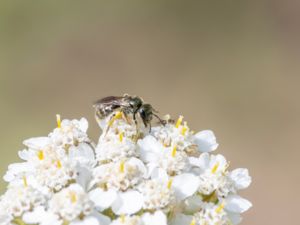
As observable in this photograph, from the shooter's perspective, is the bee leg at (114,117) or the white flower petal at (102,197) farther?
the bee leg at (114,117)

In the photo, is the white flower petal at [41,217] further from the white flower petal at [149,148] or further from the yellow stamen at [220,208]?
the yellow stamen at [220,208]

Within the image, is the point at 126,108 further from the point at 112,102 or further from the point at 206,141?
the point at 206,141

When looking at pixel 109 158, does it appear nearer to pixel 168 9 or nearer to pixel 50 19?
pixel 50 19

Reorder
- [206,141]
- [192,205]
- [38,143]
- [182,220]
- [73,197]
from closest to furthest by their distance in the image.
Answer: [73,197]
[182,220]
[192,205]
[38,143]
[206,141]

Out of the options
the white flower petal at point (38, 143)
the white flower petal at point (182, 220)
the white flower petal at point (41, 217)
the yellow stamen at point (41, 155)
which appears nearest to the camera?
the white flower petal at point (41, 217)

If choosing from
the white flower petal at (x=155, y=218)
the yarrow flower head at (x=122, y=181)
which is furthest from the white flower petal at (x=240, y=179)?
the white flower petal at (x=155, y=218)

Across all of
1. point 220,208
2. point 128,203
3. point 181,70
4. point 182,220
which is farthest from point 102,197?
point 181,70

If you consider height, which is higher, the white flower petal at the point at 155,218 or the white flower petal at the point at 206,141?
the white flower petal at the point at 206,141

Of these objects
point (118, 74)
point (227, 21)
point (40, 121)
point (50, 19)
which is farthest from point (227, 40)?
point (40, 121)

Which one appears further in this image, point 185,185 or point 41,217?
point 185,185
